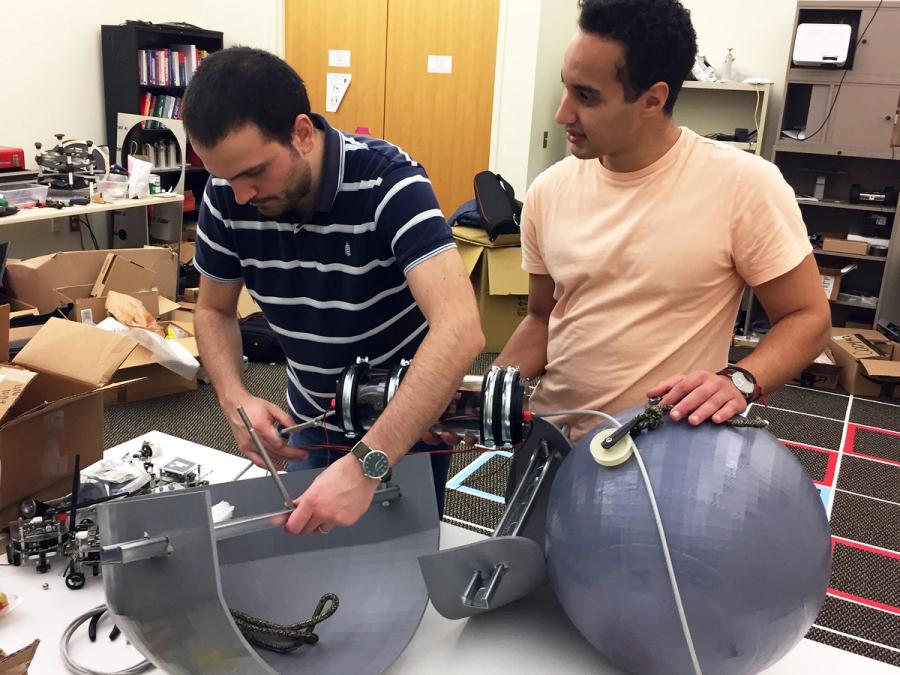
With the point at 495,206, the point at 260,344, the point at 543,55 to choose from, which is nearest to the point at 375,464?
the point at 260,344

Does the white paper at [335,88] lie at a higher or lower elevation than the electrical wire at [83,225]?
higher

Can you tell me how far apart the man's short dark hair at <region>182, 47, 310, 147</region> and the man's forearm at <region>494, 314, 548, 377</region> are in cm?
55

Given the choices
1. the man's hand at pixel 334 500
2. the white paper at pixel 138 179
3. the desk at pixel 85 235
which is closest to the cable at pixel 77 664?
the man's hand at pixel 334 500

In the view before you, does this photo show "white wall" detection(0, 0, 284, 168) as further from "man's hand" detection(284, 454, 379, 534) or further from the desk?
"man's hand" detection(284, 454, 379, 534)

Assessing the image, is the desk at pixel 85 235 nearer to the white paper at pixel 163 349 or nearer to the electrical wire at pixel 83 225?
the electrical wire at pixel 83 225

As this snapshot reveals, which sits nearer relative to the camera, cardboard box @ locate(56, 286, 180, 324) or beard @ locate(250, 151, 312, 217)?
beard @ locate(250, 151, 312, 217)

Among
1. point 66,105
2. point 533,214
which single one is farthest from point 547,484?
point 66,105

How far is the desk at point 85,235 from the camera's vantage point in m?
4.45

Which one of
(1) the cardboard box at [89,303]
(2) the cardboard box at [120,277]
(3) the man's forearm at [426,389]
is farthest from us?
(2) the cardboard box at [120,277]

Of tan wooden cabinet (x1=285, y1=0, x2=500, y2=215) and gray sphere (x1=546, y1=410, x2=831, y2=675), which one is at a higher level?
tan wooden cabinet (x1=285, y1=0, x2=500, y2=215)

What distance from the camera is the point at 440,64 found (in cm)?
523

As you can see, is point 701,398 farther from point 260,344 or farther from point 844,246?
point 844,246

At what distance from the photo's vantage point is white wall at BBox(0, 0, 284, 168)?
4.53 metres

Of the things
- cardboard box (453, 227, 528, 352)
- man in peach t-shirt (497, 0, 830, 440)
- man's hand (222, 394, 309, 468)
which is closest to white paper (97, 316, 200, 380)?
cardboard box (453, 227, 528, 352)
